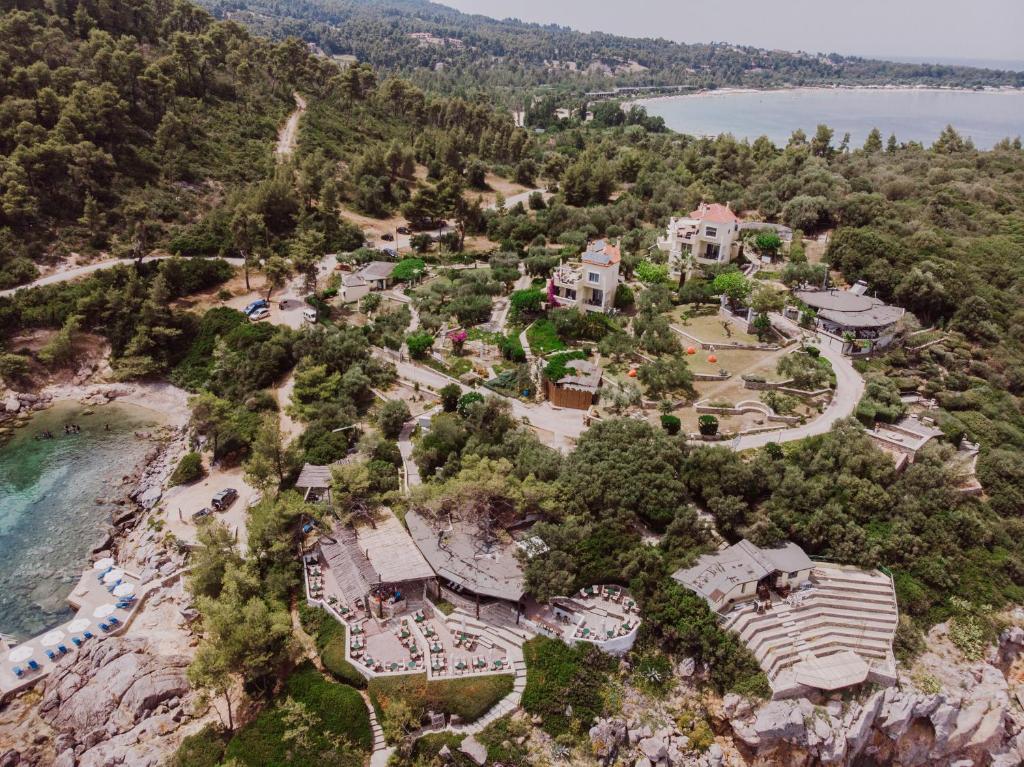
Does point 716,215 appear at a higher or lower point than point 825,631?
higher

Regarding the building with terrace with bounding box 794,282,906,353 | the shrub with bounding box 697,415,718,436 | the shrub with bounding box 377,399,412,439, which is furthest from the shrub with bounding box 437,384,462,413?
the building with terrace with bounding box 794,282,906,353

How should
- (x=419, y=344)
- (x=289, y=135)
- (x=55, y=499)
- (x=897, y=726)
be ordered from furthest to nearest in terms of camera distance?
(x=289, y=135) < (x=419, y=344) < (x=55, y=499) < (x=897, y=726)

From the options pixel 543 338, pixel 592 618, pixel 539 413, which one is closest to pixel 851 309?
pixel 543 338

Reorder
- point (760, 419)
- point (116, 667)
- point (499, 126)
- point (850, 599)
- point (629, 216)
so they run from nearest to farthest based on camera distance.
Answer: point (116, 667) → point (850, 599) → point (760, 419) → point (629, 216) → point (499, 126)

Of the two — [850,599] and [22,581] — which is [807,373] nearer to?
[850,599]

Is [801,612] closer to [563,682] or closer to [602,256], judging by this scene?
[563,682]

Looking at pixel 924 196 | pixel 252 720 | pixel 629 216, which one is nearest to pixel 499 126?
pixel 629 216

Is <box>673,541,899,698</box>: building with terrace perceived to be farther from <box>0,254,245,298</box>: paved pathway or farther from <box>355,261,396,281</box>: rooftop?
<box>0,254,245,298</box>: paved pathway
